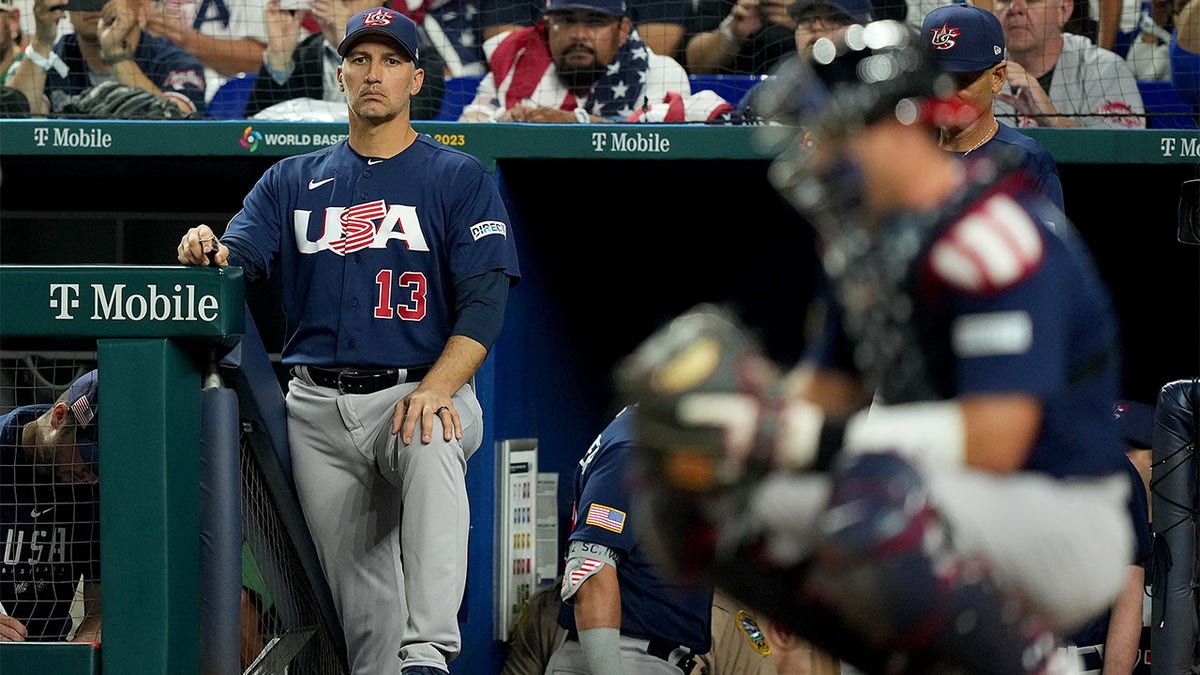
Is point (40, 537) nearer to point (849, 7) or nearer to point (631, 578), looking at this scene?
point (631, 578)

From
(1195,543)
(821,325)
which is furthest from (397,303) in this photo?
(1195,543)

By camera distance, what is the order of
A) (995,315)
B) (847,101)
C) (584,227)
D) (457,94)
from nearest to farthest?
1. (995,315)
2. (847,101)
3. (457,94)
4. (584,227)

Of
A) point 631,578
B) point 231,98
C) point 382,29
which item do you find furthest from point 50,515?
point 231,98

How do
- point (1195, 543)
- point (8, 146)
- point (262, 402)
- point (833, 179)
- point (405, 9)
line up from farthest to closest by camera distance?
point (405, 9)
point (8, 146)
point (1195, 543)
point (262, 402)
point (833, 179)

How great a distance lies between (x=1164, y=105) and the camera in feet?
17.4

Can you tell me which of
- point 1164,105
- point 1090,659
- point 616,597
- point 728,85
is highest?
point 728,85

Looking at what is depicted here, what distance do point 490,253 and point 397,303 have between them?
0.23m

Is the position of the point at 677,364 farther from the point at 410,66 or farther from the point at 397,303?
the point at 410,66

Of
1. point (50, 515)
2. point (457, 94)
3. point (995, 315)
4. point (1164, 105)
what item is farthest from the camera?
point (457, 94)

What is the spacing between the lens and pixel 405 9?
5633mm

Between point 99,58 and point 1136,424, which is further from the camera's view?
point 99,58

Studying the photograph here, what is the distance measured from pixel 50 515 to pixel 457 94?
11.2 ft

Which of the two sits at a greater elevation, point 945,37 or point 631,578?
point 945,37

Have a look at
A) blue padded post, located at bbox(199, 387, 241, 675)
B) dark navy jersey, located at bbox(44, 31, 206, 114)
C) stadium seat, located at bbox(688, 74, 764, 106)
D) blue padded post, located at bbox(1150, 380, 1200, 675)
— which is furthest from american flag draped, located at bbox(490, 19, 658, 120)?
blue padded post, located at bbox(199, 387, 241, 675)
